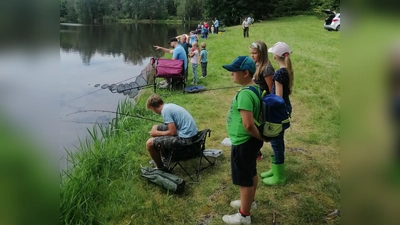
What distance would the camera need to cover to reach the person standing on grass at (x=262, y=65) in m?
2.96

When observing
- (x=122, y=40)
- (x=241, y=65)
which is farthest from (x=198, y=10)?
(x=241, y=65)

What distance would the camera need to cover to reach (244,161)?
233cm

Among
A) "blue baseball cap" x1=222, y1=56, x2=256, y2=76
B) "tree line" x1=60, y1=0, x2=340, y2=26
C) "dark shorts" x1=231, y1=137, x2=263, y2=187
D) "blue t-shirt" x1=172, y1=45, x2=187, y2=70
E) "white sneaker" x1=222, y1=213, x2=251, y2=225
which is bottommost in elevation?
"white sneaker" x1=222, y1=213, x2=251, y2=225

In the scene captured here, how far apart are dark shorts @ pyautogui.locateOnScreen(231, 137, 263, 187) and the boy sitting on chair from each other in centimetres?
103

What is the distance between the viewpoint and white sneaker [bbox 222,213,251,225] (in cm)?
250

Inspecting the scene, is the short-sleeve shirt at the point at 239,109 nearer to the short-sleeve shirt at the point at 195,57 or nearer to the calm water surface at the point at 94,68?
the calm water surface at the point at 94,68

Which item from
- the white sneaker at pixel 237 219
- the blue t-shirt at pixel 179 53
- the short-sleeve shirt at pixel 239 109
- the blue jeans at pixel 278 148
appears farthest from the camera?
the blue t-shirt at pixel 179 53

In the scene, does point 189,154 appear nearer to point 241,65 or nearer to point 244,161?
point 244,161

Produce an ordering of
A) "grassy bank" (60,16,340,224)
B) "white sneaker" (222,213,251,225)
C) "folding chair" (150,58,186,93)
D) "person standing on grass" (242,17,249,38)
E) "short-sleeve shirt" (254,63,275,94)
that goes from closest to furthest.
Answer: "white sneaker" (222,213,251,225) < "grassy bank" (60,16,340,224) < "short-sleeve shirt" (254,63,275,94) < "folding chair" (150,58,186,93) < "person standing on grass" (242,17,249,38)

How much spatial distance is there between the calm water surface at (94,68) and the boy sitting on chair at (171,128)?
830 mm

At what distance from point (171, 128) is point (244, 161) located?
1.16m

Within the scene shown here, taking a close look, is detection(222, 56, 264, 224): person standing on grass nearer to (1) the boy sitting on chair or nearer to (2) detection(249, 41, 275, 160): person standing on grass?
(2) detection(249, 41, 275, 160): person standing on grass

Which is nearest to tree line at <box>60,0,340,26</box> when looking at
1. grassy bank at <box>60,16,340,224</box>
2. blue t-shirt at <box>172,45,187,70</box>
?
blue t-shirt at <box>172,45,187,70</box>

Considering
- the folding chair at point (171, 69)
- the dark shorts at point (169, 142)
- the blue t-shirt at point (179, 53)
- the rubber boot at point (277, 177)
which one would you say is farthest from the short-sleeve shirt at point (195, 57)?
the rubber boot at point (277, 177)
